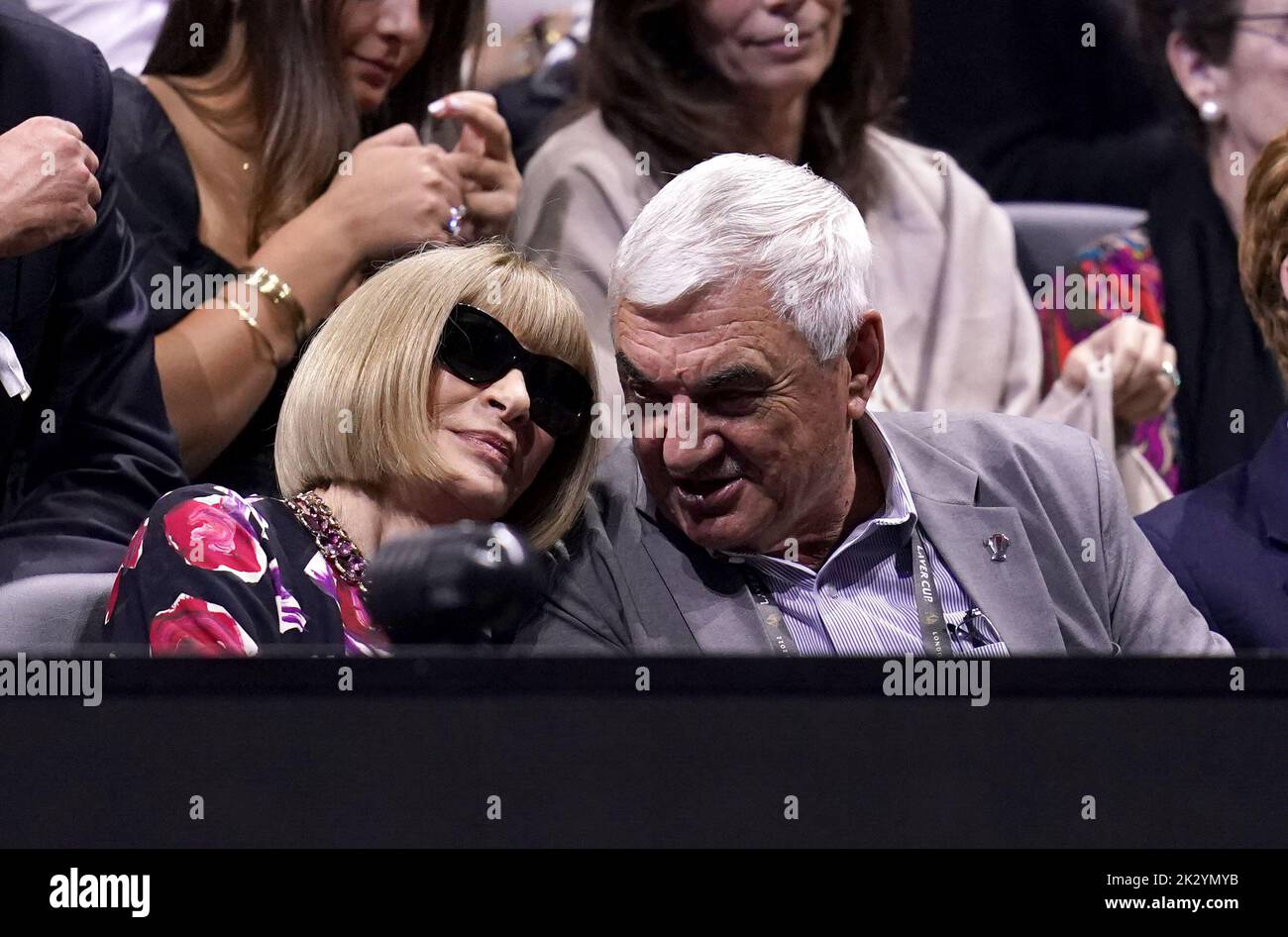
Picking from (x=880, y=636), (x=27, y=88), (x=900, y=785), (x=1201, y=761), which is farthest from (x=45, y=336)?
(x=1201, y=761)

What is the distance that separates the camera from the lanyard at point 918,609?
192cm

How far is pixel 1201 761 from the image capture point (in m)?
1.60

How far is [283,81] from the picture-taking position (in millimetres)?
2338

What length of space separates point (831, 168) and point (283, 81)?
0.75 m

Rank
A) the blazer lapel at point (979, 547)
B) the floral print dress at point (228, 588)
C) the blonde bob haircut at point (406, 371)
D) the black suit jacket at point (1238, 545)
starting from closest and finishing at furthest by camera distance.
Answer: the floral print dress at point (228, 588), the blonde bob haircut at point (406, 371), the blazer lapel at point (979, 547), the black suit jacket at point (1238, 545)

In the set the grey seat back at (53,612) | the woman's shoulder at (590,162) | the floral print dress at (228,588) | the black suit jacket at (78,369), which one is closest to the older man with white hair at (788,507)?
the floral print dress at (228,588)

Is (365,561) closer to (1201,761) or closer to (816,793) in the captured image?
(816,793)

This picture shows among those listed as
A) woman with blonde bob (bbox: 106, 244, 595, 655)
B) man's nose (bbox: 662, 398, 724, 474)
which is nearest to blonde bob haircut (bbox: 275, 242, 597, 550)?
woman with blonde bob (bbox: 106, 244, 595, 655)

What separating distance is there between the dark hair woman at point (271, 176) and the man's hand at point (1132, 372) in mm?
818

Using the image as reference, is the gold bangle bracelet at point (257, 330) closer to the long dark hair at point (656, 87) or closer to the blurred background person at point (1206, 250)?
the long dark hair at point (656, 87)

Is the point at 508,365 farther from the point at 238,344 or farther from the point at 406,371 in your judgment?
the point at 238,344

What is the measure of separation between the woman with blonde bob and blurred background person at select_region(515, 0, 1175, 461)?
1.30 ft
